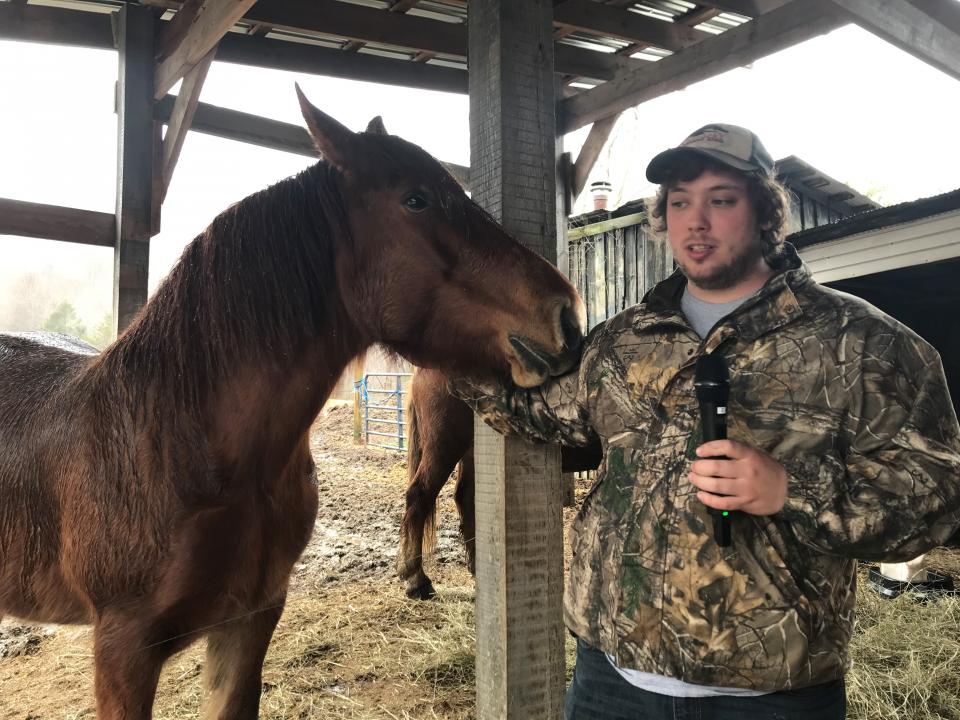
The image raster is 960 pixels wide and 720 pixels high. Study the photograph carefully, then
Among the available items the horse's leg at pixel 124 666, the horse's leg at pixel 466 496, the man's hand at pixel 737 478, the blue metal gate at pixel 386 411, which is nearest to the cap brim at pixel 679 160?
the man's hand at pixel 737 478

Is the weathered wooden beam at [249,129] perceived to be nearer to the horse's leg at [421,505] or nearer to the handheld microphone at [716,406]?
the horse's leg at [421,505]

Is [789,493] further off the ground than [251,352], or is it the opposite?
[251,352]

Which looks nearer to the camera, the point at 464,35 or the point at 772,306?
the point at 772,306

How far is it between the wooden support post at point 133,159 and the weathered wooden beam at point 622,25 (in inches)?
108

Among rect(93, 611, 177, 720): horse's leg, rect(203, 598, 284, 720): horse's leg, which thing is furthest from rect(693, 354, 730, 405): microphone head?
rect(203, 598, 284, 720): horse's leg

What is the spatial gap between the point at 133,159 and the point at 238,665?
3.30 meters

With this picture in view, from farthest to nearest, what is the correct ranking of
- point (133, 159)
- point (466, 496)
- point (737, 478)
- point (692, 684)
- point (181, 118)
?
point (466, 496)
point (133, 159)
point (181, 118)
point (692, 684)
point (737, 478)

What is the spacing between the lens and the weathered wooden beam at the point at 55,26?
12.0 feet

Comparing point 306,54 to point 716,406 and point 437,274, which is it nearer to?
point 437,274

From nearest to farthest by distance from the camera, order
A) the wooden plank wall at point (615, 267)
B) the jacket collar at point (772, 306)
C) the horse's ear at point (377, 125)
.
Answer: the jacket collar at point (772, 306), the horse's ear at point (377, 125), the wooden plank wall at point (615, 267)

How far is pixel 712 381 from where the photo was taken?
1.18m

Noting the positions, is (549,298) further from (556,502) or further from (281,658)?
(281,658)

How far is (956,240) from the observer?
3545 mm

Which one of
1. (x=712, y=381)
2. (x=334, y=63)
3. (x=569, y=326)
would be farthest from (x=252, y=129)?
(x=712, y=381)
